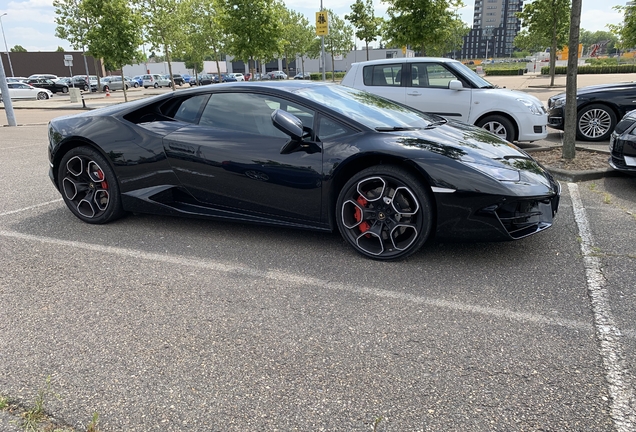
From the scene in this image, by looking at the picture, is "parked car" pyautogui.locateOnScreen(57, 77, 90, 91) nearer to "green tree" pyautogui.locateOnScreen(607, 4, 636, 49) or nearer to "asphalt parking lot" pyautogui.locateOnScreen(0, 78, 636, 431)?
"green tree" pyautogui.locateOnScreen(607, 4, 636, 49)

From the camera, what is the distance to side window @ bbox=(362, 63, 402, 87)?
845 centimetres

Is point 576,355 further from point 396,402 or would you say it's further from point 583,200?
point 583,200

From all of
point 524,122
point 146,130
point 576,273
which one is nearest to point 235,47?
point 524,122

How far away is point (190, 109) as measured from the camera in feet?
13.7

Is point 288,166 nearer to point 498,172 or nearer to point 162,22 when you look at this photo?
point 498,172

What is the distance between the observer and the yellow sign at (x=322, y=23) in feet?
68.2

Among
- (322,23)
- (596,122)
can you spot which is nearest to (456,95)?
(596,122)

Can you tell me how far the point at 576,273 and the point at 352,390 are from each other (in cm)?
197

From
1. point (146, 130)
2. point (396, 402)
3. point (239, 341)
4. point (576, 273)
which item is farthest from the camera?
point (146, 130)

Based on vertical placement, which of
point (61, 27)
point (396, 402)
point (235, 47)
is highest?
point (61, 27)

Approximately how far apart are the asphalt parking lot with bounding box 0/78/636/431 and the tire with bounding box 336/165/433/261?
0.14m

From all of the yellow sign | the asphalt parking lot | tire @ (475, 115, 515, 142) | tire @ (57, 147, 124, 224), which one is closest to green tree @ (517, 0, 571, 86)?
the yellow sign

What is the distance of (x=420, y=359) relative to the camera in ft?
7.70

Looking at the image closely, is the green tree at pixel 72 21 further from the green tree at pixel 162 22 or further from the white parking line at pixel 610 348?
the white parking line at pixel 610 348
